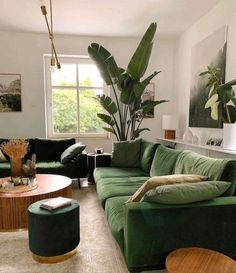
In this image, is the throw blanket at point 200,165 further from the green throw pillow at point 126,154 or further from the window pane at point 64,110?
the window pane at point 64,110

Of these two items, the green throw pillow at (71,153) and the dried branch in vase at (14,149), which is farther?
the green throw pillow at (71,153)

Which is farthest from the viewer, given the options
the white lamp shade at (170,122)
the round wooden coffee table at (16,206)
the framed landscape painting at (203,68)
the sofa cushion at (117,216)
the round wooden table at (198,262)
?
the white lamp shade at (170,122)

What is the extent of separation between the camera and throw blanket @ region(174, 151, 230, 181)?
197cm

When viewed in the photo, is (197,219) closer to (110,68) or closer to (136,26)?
(110,68)

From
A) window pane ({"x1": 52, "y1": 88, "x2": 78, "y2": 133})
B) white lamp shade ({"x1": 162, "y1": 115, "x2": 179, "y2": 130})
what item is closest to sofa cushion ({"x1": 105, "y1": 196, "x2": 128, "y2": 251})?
white lamp shade ({"x1": 162, "y1": 115, "x2": 179, "y2": 130})

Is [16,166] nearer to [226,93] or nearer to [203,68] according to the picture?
[226,93]

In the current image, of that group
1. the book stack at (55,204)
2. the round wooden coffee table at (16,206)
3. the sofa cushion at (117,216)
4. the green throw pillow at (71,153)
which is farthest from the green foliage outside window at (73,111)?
the book stack at (55,204)

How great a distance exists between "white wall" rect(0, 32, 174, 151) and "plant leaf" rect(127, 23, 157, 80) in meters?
1.27

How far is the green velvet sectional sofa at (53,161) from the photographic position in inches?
148

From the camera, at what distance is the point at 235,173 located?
1.92 metres

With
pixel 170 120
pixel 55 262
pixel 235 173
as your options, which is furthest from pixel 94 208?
pixel 170 120

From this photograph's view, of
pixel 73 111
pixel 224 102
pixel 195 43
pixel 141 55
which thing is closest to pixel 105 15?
pixel 141 55

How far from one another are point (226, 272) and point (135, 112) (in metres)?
3.14

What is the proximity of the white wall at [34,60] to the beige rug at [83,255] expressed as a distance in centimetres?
273
